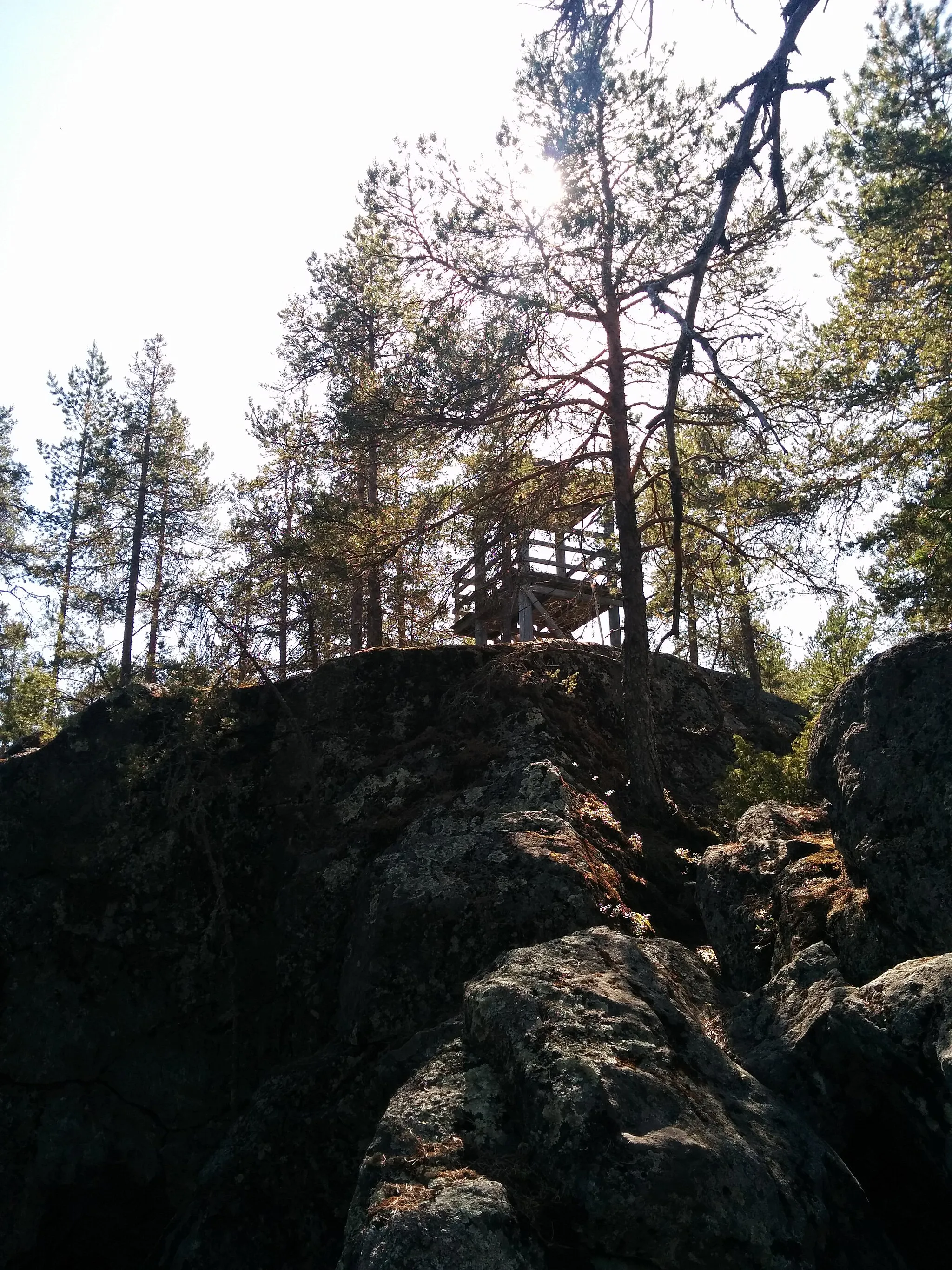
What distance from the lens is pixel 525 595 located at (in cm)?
1541

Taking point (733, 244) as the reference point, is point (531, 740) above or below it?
below

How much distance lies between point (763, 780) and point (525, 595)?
6.25 meters

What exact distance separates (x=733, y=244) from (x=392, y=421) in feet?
14.6

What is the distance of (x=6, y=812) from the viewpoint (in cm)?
1063

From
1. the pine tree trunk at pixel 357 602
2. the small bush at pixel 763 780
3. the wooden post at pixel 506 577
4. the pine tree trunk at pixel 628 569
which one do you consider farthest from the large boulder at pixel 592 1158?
the pine tree trunk at pixel 357 602

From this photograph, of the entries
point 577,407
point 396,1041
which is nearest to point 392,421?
point 577,407

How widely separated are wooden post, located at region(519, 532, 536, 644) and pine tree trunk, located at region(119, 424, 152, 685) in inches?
434

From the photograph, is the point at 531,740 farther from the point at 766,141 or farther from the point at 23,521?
the point at 23,521

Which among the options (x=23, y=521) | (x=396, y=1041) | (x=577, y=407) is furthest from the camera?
(x=23, y=521)

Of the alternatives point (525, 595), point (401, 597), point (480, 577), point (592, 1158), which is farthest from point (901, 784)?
point (525, 595)

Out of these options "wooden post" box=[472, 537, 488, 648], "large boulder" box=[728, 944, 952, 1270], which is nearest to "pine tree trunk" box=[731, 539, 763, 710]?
"wooden post" box=[472, 537, 488, 648]

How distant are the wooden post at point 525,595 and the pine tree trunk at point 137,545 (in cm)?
1102

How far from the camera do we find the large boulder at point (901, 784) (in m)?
5.82

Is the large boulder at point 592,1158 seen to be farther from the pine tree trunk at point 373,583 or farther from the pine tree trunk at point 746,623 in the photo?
the pine tree trunk at point 373,583
